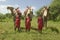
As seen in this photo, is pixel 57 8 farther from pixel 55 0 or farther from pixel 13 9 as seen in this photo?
pixel 13 9

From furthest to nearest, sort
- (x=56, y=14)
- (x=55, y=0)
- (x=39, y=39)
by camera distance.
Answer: (x=55, y=0), (x=56, y=14), (x=39, y=39)

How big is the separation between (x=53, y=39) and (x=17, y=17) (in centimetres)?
431

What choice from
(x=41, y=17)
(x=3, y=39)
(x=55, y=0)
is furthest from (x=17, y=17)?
(x=55, y=0)

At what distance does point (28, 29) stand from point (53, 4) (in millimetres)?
26155

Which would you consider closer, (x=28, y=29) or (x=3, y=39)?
(x=3, y=39)

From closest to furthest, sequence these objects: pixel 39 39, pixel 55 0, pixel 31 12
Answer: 1. pixel 39 39
2. pixel 31 12
3. pixel 55 0

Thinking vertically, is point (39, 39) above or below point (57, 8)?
below

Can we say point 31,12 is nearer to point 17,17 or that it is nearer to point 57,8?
point 17,17

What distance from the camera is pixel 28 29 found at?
19.3 meters

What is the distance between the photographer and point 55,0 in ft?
153

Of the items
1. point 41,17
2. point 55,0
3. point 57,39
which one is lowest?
point 57,39

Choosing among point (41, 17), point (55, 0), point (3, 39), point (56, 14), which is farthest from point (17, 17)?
point (55, 0)

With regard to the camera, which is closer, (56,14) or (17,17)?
(17,17)

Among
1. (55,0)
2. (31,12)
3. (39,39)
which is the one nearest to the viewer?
(39,39)
